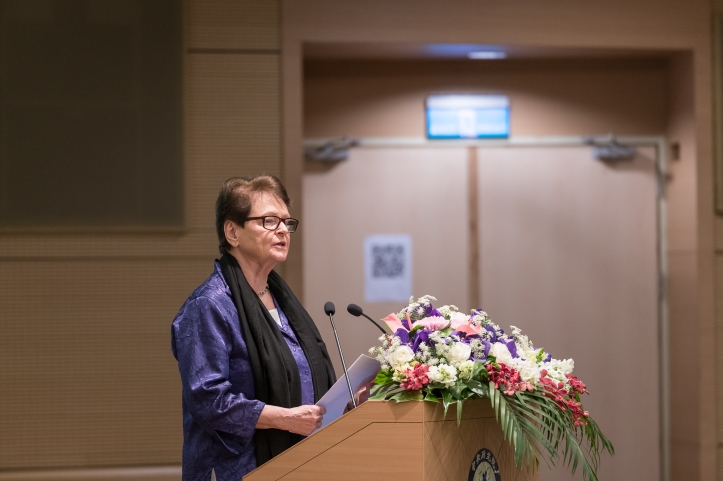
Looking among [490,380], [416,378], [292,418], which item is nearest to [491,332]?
[490,380]

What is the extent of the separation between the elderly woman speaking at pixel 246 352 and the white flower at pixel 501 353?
0.50 metres

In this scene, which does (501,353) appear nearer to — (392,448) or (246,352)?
(392,448)

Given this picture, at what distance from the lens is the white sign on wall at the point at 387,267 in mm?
4309

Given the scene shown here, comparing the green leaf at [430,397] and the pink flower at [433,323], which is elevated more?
the pink flower at [433,323]

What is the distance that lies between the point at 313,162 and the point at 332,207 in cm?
27

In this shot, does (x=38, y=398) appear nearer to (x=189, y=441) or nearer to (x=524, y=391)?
(x=189, y=441)

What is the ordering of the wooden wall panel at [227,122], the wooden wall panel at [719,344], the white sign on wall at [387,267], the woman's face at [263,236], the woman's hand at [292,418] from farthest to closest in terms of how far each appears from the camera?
the white sign on wall at [387,267] < the wooden wall panel at [719,344] < the wooden wall panel at [227,122] < the woman's face at [263,236] < the woman's hand at [292,418]

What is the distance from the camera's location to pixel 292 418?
6.68 ft

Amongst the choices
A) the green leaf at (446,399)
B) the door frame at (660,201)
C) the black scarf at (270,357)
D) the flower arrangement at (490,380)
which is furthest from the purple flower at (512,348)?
the door frame at (660,201)

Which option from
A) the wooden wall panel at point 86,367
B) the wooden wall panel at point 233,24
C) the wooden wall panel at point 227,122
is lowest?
the wooden wall panel at point 86,367

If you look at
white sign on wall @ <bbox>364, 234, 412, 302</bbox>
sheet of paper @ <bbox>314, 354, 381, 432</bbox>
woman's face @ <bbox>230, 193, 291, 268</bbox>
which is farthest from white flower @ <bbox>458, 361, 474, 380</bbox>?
white sign on wall @ <bbox>364, 234, 412, 302</bbox>

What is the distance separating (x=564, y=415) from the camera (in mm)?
1884

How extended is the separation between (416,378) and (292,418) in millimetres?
414

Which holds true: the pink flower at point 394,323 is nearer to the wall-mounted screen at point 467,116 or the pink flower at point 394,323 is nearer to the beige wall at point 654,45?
the beige wall at point 654,45
